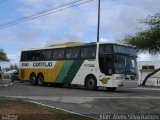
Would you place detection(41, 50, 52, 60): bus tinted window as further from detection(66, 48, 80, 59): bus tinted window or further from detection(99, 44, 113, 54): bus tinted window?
detection(99, 44, 113, 54): bus tinted window

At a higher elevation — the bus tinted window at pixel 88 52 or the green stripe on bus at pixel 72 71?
the bus tinted window at pixel 88 52

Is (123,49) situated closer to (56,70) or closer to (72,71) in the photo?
(72,71)

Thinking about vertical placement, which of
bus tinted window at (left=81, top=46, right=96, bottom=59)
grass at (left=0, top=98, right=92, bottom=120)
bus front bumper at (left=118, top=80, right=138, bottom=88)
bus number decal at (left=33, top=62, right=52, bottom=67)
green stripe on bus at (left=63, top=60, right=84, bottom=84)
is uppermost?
bus tinted window at (left=81, top=46, right=96, bottom=59)

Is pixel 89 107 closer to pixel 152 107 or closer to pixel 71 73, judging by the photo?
pixel 152 107

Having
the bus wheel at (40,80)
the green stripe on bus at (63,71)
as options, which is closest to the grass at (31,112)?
the green stripe on bus at (63,71)

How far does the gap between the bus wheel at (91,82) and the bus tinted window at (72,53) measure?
6.55ft

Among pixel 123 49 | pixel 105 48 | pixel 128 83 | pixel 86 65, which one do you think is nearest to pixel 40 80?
pixel 86 65

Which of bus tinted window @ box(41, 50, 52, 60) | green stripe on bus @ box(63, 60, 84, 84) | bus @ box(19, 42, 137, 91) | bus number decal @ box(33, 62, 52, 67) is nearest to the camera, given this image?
bus @ box(19, 42, 137, 91)

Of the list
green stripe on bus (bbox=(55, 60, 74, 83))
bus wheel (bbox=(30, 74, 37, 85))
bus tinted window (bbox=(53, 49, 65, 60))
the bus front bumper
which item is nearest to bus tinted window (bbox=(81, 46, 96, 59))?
green stripe on bus (bbox=(55, 60, 74, 83))

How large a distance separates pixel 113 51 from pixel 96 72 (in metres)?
1.94

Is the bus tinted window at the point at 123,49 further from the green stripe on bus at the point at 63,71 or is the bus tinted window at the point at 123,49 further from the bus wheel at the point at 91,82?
the green stripe on bus at the point at 63,71

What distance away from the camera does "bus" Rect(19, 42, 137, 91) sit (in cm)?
2791

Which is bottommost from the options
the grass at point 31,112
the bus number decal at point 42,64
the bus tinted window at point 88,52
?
the grass at point 31,112

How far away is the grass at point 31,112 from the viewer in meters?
13.3
